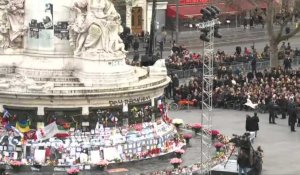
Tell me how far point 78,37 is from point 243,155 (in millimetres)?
8510

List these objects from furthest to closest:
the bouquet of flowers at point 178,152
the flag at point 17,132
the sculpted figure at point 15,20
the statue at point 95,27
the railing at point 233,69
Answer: the railing at point 233,69 < the sculpted figure at point 15,20 < the bouquet of flowers at point 178,152 < the statue at point 95,27 < the flag at point 17,132

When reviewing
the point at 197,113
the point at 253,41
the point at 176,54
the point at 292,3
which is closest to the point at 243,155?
the point at 197,113

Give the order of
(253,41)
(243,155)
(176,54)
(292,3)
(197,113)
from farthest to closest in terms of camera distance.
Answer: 1. (253,41)
2. (292,3)
3. (176,54)
4. (197,113)
5. (243,155)

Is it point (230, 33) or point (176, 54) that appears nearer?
point (176, 54)

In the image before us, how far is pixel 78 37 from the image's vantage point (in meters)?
38.0

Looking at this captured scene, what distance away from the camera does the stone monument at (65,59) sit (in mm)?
36625

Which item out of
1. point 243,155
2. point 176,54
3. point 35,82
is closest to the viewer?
point 243,155

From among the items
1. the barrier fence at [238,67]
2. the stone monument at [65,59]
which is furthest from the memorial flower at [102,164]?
the barrier fence at [238,67]

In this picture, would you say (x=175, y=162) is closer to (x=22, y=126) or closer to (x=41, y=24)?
(x=22, y=126)

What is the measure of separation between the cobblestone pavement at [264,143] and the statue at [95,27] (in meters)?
5.02

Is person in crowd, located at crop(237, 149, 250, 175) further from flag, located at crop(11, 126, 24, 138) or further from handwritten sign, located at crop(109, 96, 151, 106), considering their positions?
flag, located at crop(11, 126, 24, 138)

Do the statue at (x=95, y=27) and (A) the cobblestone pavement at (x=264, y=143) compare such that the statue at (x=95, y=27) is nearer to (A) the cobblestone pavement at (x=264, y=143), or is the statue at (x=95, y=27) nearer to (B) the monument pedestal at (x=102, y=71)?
(B) the monument pedestal at (x=102, y=71)

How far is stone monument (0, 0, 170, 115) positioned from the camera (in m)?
36.6

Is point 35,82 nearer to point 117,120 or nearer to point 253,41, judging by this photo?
point 117,120
